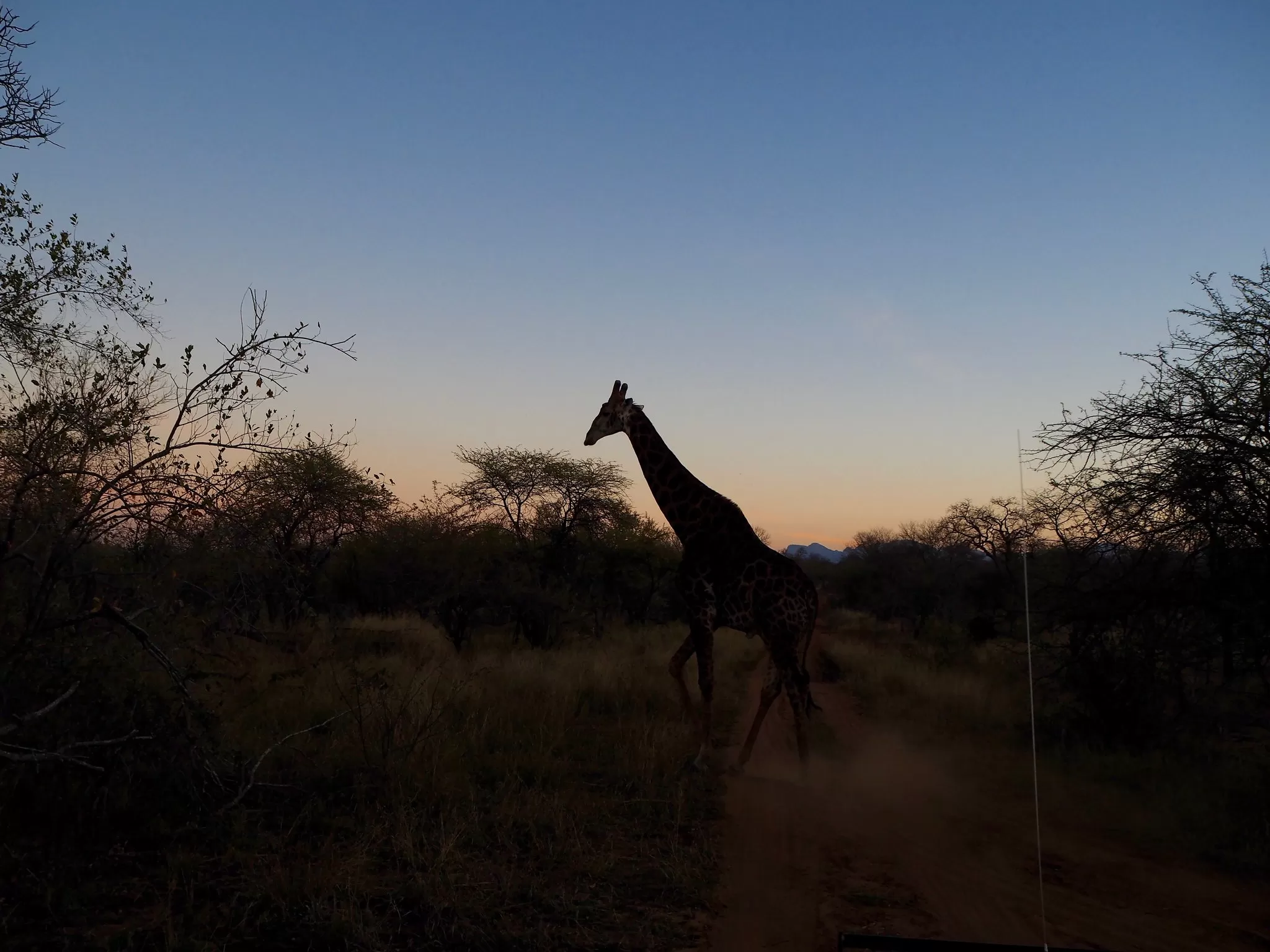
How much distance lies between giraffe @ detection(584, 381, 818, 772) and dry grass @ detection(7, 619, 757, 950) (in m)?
0.97

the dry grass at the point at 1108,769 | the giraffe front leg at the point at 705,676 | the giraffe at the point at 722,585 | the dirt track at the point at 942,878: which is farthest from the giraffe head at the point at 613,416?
the dry grass at the point at 1108,769

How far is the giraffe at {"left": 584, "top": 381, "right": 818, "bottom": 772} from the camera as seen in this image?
884 centimetres

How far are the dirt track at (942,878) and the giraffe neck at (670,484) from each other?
2.84 meters

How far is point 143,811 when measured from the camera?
5.71 metres

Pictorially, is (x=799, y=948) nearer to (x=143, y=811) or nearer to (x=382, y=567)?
(x=143, y=811)

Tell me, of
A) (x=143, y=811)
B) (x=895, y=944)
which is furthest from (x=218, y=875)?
(x=895, y=944)

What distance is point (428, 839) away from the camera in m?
5.71

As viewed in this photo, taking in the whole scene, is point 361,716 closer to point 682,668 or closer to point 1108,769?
point 682,668

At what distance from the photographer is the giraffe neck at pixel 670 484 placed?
9773 mm

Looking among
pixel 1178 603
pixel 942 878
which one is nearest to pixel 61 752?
pixel 942 878

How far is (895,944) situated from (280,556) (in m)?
4.35

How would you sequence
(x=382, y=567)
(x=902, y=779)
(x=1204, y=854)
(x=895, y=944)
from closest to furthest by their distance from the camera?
(x=895, y=944), (x=1204, y=854), (x=902, y=779), (x=382, y=567)

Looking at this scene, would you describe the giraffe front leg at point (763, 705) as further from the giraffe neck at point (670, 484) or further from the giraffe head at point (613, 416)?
the giraffe head at point (613, 416)

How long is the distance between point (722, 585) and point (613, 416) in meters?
2.35
